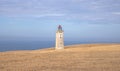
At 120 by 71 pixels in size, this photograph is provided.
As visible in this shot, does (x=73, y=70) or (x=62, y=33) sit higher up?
(x=62, y=33)

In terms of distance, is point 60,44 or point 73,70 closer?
point 73,70

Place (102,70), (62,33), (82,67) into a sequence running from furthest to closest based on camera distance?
(62,33), (82,67), (102,70)

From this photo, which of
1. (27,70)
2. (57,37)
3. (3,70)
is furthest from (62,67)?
(57,37)

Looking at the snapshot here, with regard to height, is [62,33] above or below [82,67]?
above

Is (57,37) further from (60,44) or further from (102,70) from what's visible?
(102,70)

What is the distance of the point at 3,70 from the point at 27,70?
5.79 feet

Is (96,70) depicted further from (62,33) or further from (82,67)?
(62,33)

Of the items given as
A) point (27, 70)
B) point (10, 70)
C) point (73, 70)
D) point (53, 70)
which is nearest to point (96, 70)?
point (73, 70)

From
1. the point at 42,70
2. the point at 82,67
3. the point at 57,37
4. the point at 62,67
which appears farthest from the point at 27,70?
the point at 57,37

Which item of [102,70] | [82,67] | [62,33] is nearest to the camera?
[102,70]

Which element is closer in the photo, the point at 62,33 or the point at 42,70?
the point at 42,70

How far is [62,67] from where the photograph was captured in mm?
21141

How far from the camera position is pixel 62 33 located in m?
43.1

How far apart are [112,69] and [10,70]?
7.25m
